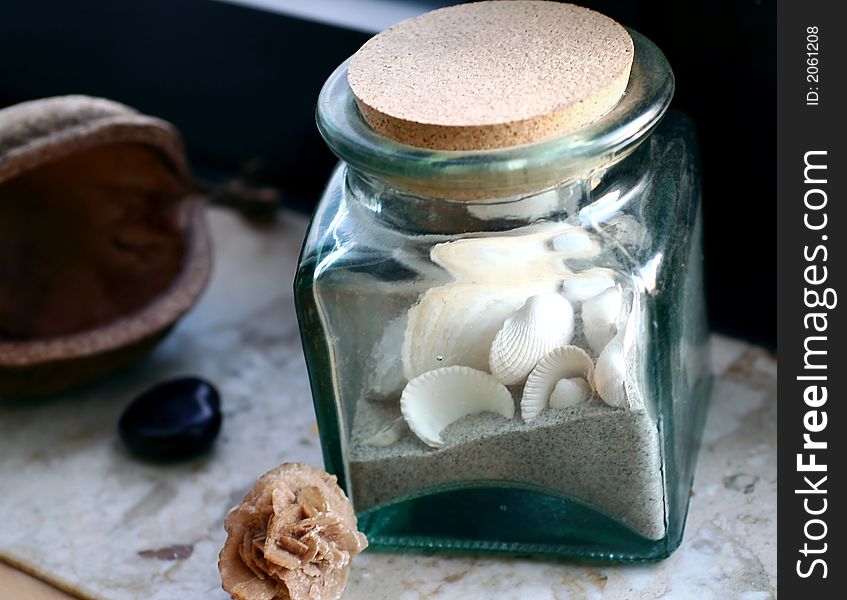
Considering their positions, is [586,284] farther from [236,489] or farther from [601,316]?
[236,489]

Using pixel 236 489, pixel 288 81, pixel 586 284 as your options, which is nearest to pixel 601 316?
pixel 586 284

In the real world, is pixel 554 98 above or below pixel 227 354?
above

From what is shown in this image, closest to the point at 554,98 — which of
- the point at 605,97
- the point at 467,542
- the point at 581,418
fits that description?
the point at 605,97

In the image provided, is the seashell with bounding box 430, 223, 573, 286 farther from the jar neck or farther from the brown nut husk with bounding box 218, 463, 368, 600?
the brown nut husk with bounding box 218, 463, 368, 600

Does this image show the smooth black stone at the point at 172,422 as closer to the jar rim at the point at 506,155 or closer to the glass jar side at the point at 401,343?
the glass jar side at the point at 401,343

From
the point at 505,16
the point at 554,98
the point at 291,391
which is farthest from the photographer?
the point at 291,391
